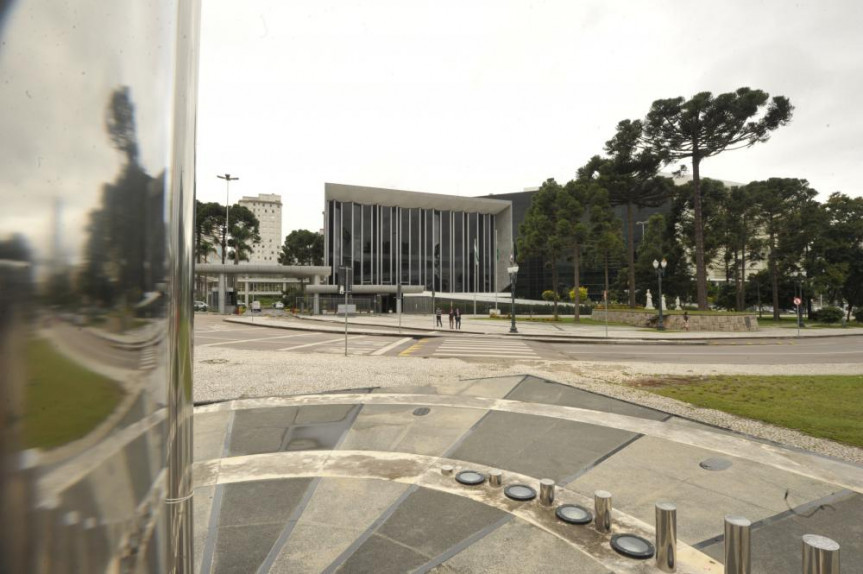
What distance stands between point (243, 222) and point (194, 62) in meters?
71.4

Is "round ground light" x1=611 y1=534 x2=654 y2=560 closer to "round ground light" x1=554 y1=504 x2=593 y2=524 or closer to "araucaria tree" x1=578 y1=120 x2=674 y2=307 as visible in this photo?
"round ground light" x1=554 y1=504 x2=593 y2=524

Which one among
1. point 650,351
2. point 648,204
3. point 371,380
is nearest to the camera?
point 371,380

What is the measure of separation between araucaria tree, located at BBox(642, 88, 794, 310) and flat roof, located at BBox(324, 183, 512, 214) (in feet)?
128

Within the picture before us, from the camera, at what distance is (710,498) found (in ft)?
12.8

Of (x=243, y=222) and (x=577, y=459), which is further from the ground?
(x=243, y=222)

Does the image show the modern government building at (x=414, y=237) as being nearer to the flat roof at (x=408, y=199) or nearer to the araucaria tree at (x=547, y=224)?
the flat roof at (x=408, y=199)

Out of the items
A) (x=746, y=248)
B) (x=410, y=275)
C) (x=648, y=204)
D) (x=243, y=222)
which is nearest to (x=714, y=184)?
(x=648, y=204)

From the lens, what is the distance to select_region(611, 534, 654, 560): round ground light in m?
3.05

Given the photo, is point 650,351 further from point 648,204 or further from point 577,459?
point 648,204

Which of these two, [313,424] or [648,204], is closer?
[313,424]

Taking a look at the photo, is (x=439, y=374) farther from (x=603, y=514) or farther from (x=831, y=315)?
(x=831, y=315)

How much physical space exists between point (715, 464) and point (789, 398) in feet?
18.5

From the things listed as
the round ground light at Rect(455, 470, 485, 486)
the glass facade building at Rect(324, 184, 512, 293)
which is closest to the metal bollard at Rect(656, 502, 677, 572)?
the round ground light at Rect(455, 470, 485, 486)

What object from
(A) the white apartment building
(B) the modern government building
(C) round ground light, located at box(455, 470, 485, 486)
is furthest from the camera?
(A) the white apartment building
